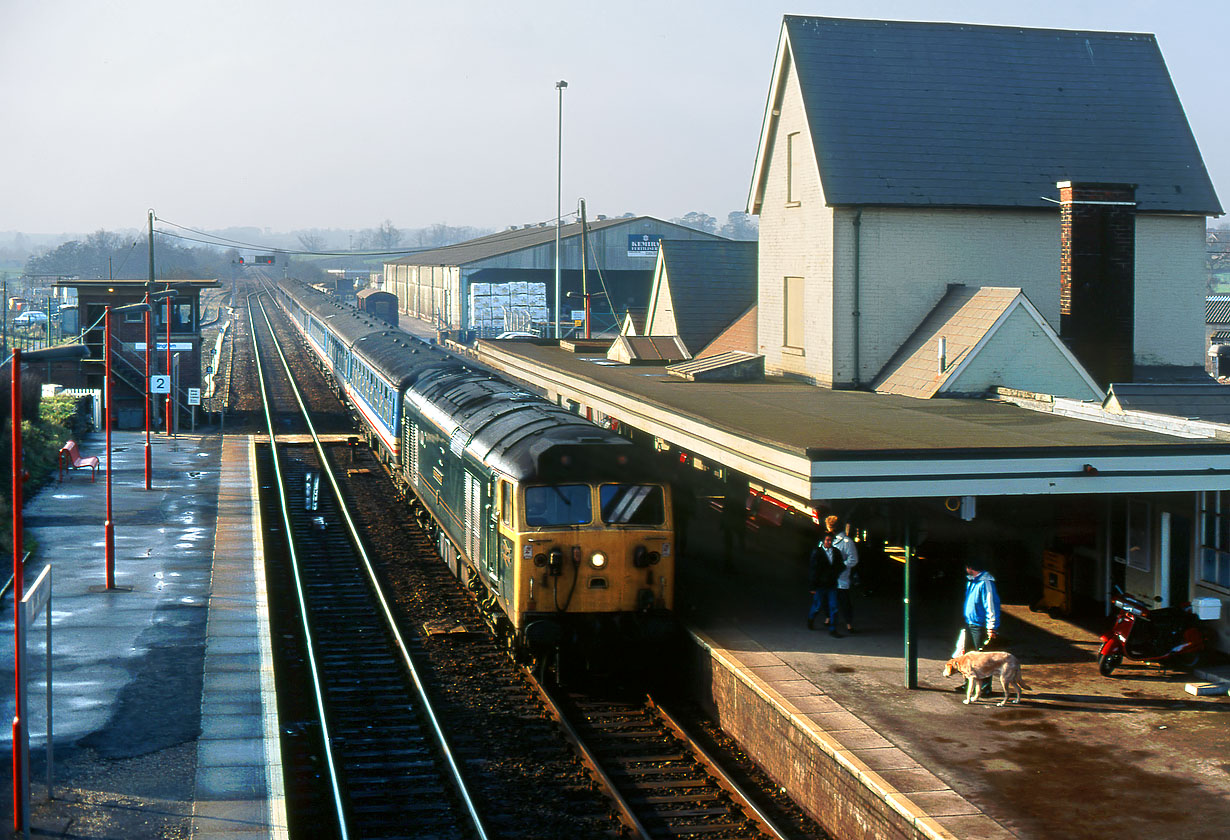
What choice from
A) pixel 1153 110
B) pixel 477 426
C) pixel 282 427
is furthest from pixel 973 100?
pixel 282 427

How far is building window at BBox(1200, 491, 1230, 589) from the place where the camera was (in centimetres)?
1343

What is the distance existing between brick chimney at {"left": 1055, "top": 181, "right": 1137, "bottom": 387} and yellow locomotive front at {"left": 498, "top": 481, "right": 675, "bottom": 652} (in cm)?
961

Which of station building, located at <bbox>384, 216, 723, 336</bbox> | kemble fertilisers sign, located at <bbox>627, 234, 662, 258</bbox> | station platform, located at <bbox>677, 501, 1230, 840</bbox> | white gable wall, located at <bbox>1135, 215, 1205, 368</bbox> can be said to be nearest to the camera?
station platform, located at <bbox>677, 501, 1230, 840</bbox>

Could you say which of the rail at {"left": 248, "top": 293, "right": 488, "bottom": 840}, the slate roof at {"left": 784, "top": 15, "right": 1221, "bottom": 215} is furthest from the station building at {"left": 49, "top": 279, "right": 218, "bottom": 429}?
the slate roof at {"left": 784, "top": 15, "right": 1221, "bottom": 215}

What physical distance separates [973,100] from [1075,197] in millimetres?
4130

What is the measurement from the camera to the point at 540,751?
42.7 ft

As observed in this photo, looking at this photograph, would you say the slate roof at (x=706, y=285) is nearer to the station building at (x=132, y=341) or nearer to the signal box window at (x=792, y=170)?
the signal box window at (x=792, y=170)

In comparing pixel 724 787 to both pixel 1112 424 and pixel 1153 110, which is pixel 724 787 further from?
pixel 1153 110

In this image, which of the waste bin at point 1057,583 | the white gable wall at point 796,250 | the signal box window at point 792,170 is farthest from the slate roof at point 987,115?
the waste bin at point 1057,583

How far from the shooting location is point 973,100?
2380 cm

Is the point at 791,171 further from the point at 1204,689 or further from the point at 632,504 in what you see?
the point at 1204,689

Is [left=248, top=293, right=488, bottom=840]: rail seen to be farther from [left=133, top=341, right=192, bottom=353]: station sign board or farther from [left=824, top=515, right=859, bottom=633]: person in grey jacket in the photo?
[left=133, top=341, right=192, bottom=353]: station sign board

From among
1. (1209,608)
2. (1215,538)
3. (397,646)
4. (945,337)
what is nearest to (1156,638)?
(1209,608)

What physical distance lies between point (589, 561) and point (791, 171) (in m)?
11.8
